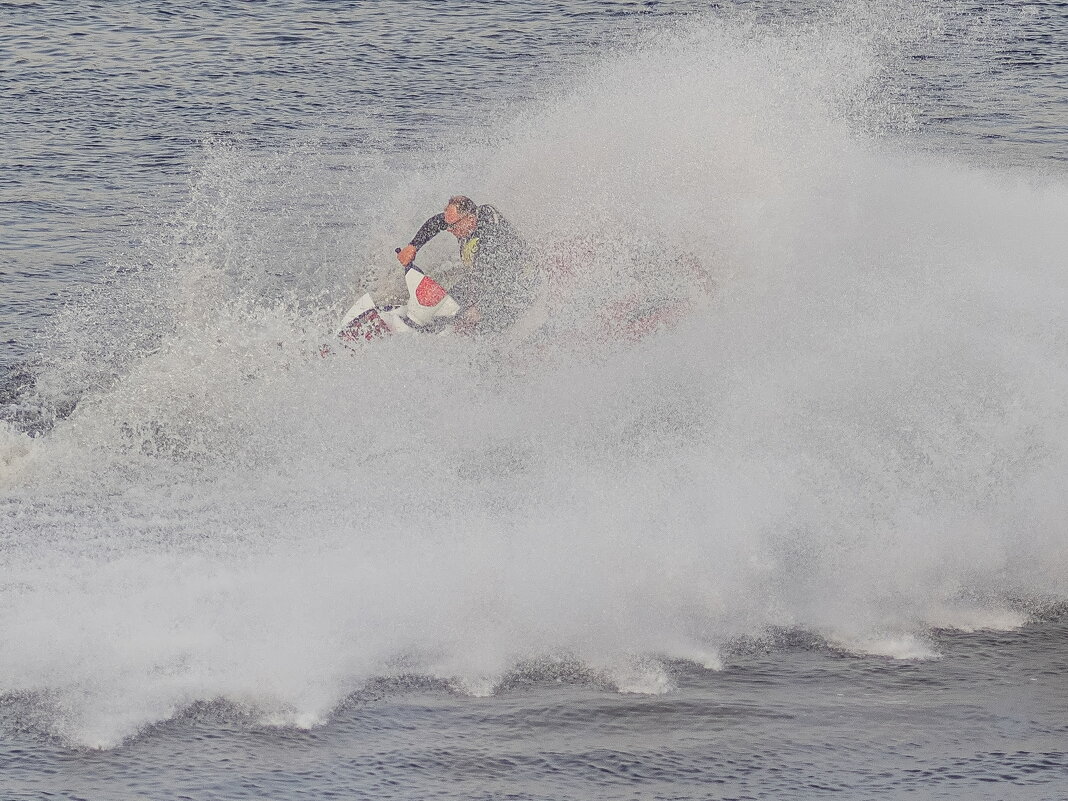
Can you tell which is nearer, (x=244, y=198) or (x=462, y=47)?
(x=244, y=198)

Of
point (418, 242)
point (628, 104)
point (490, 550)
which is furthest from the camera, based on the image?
point (628, 104)

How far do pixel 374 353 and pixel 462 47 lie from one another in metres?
13.0

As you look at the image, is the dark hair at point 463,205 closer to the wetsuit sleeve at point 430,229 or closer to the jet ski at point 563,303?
the wetsuit sleeve at point 430,229

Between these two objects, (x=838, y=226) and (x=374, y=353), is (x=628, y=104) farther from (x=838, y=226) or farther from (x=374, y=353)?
(x=374, y=353)

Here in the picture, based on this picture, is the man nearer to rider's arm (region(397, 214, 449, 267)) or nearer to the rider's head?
the rider's head

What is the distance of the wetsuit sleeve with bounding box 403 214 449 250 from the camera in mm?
12969

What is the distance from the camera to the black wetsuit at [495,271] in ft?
41.3

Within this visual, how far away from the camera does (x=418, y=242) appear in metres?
13.0

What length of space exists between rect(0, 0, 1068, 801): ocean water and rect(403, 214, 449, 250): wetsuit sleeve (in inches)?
42.3

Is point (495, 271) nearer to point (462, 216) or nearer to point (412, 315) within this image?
point (462, 216)

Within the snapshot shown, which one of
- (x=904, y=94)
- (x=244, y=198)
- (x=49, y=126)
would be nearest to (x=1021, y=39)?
(x=904, y=94)

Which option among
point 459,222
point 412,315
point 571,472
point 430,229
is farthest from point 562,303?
point 571,472

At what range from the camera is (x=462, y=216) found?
1283 cm

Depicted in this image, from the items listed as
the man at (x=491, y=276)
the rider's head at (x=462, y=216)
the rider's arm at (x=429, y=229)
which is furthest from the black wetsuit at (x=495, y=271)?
the rider's arm at (x=429, y=229)
